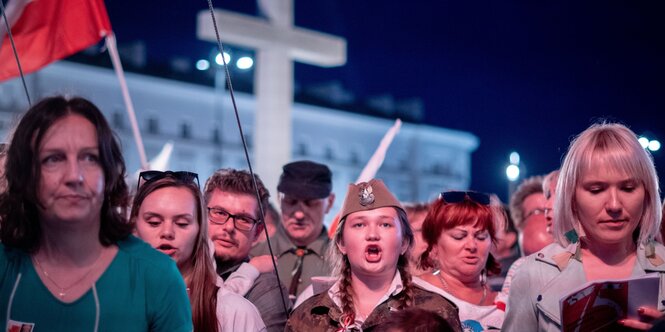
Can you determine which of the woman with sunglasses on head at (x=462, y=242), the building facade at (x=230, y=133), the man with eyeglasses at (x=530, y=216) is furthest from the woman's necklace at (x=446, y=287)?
the building facade at (x=230, y=133)

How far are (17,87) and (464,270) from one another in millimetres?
32634

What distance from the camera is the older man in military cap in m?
6.29

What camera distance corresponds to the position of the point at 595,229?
3480 millimetres

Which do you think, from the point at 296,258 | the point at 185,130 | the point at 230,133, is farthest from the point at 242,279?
the point at 230,133

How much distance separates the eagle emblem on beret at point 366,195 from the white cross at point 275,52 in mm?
8983

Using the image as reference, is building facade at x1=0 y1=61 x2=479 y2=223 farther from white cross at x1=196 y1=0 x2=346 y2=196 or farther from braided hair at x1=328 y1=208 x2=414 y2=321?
braided hair at x1=328 y1=208 x2=414 y2=321

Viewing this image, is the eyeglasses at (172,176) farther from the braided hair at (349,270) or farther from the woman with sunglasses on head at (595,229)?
the woman with sunglasses on head at (595,229)

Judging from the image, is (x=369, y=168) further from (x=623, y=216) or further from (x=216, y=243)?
(x=623, y=216)

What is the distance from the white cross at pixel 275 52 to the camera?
13.8 meters

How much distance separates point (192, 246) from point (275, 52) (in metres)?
10.6

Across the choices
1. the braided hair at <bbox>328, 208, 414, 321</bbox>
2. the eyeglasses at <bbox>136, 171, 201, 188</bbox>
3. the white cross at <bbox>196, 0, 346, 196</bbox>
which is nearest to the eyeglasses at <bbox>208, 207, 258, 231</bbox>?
the braided hair at <bbox>328, 208, 414, 321</bbox>

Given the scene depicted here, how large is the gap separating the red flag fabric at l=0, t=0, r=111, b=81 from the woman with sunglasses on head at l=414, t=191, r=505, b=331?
2696mm

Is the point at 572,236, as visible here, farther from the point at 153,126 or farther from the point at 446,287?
the point at 153,126

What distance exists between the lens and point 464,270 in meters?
4.97
